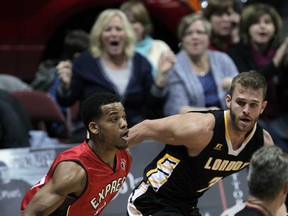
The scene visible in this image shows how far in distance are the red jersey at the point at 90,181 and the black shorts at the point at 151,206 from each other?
0.25 m

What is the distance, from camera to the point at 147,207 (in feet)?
20.7

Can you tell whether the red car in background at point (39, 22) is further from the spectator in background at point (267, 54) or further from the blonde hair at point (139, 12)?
the spectator in background at point (267, 54)

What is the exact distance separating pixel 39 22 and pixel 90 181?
13.1 feet

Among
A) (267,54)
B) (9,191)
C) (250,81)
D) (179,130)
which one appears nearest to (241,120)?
(250,81)

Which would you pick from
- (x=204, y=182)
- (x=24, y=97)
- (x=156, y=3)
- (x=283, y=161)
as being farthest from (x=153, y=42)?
(x=283, y=161)

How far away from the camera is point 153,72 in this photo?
8.80m

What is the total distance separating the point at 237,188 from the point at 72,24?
296 cm

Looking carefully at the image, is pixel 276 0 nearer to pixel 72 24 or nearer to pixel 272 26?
pixel 272 26

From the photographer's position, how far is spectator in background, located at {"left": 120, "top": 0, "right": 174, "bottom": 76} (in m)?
8.98

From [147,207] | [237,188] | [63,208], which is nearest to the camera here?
[63,208]

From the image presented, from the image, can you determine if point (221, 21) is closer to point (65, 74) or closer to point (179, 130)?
point (65, 74)

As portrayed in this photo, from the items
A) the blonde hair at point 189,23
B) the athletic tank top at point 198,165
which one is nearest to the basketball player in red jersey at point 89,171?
the athletic tank top at point 198,165

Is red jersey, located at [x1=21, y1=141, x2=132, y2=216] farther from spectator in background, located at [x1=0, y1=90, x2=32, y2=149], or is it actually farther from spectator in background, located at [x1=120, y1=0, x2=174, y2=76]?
spectator in background, located at [x1=120, y1=0, x2=174, y2=76]

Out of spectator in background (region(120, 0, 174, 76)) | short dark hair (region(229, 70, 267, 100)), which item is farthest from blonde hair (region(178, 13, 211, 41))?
short dark hair (region(229, 70, 267, 100))
